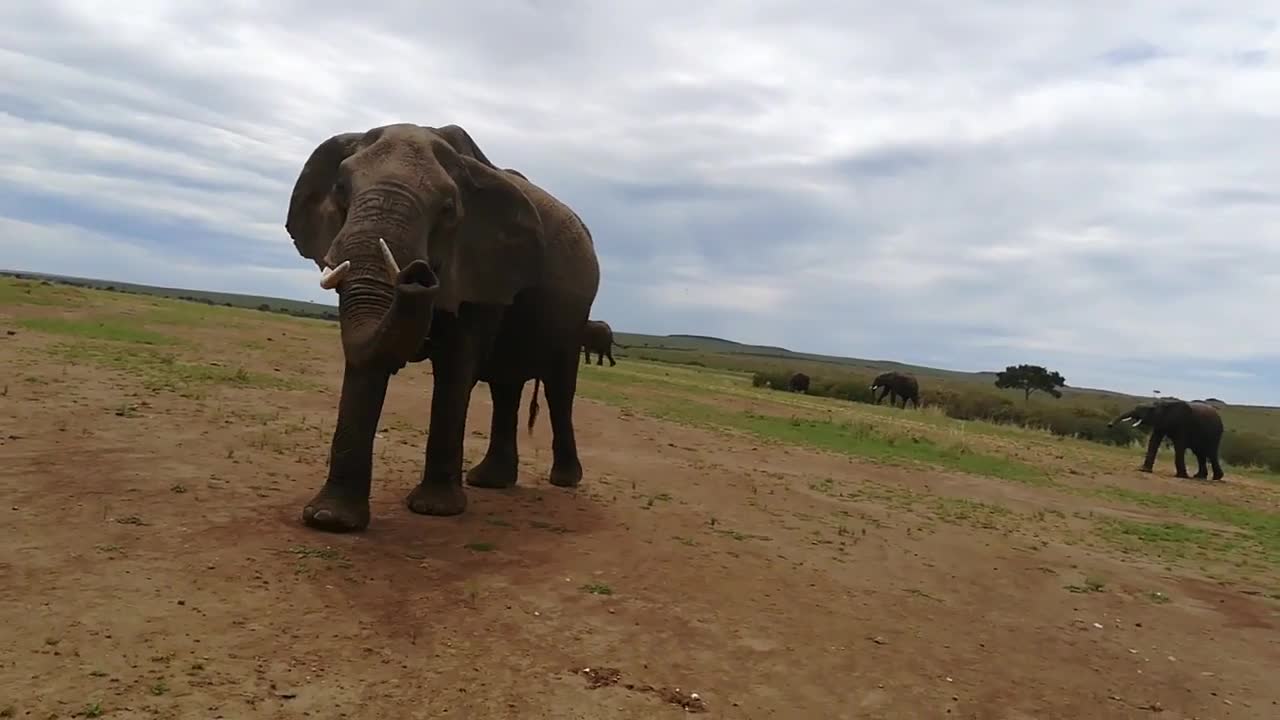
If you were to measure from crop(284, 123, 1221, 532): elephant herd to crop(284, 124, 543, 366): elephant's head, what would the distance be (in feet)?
0.04

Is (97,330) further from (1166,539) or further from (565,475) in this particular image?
(1166,539)

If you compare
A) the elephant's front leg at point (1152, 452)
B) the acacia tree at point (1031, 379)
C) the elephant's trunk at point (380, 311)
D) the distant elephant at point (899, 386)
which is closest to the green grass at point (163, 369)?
the elephant's trunk at point (380, 311)

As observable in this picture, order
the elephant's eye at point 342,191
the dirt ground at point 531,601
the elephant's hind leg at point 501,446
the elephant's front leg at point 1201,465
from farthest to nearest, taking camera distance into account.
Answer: the elephant's front leg at point 1201,465, the elephant's hind leg at point 501,446, the elephant's eye at point 342,191, the dirt ground at point 531,601

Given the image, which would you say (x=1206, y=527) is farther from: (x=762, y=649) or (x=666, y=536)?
(x=762, y=649)

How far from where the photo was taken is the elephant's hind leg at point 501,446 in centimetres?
1007

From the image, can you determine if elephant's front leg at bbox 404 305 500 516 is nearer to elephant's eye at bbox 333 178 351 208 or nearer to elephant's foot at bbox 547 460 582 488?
elephant's eye at bbox 333 178 351 208

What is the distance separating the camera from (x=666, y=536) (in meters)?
8.62

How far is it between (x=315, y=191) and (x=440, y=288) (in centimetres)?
138

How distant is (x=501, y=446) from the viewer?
10211 mm

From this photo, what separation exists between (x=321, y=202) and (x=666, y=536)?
404 centimetres

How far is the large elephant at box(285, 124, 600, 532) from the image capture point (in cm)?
638

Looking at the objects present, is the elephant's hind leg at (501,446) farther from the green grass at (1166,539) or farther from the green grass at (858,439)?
the green grass at (858,439)

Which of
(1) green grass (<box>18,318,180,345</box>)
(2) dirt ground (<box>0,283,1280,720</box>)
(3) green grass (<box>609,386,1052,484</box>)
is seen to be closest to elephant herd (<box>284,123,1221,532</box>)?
(2) dirt ground (<box>0,283,1280,720</box>)

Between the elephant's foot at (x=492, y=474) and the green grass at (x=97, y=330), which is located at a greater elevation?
the green grass at (x=97, y=330)
